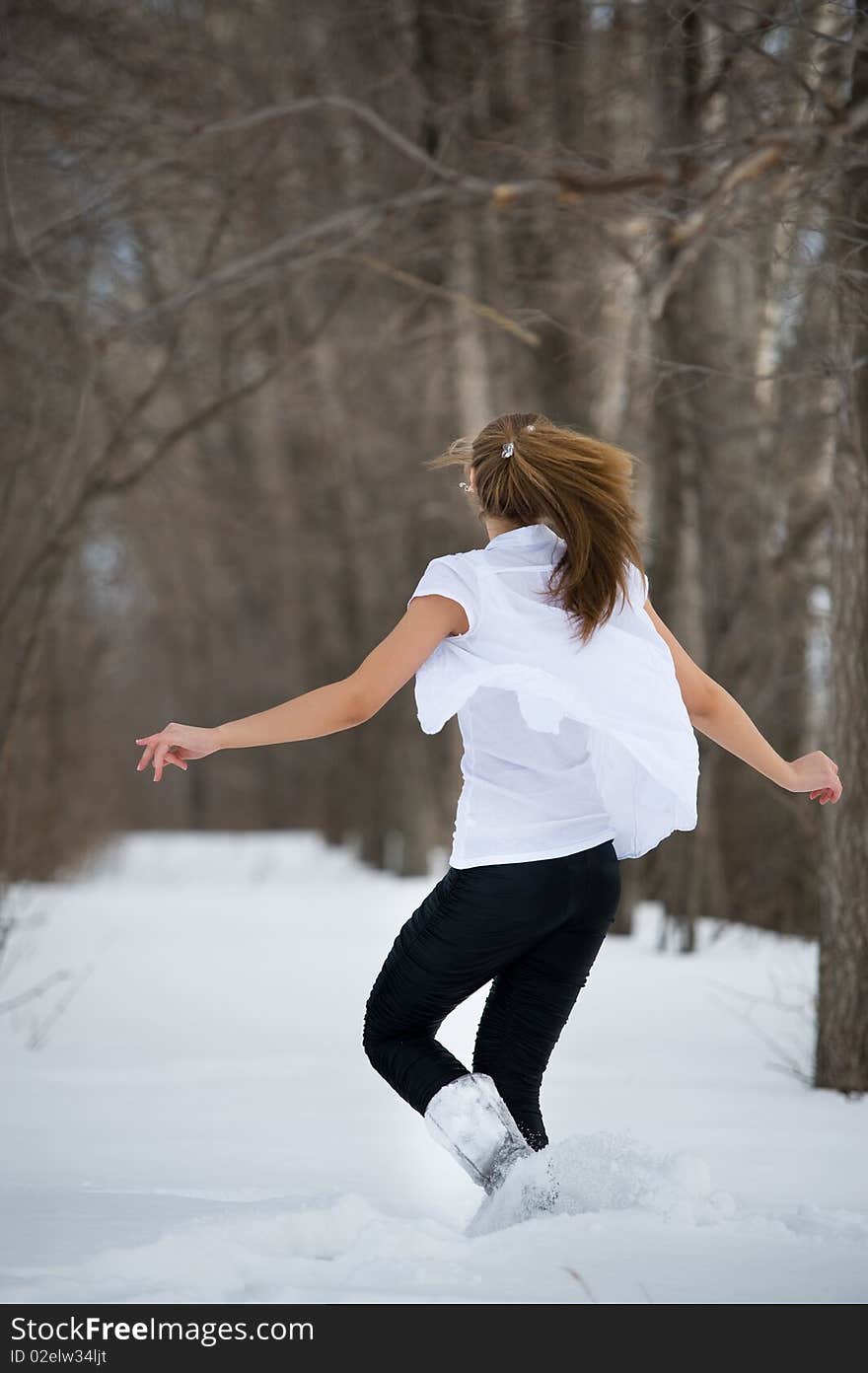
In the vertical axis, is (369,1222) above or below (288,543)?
below

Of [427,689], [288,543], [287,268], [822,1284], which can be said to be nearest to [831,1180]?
[822,1284]

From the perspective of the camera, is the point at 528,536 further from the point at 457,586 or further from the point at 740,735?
the point at 740,735

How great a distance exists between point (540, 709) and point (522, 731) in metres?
0.06

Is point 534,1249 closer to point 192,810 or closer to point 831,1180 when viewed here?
point 831,1180

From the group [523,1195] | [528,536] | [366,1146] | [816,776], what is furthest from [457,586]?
[366,1146]

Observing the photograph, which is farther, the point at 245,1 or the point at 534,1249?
the point at 245,1

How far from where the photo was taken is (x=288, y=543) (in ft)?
63.1

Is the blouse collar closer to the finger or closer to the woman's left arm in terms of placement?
the woman's left arm

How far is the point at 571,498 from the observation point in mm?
2961

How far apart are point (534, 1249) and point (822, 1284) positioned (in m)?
0.50

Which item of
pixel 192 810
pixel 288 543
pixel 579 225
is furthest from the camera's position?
pixel 192 810

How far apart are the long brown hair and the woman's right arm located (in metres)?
0.29

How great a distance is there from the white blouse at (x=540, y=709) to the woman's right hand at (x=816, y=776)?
363 mm

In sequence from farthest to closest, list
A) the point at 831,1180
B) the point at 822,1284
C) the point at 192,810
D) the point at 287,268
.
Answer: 1. the point at 192,810
2. the point at 287,268
3. the point at 831,1180
4. the point at 822,1284
